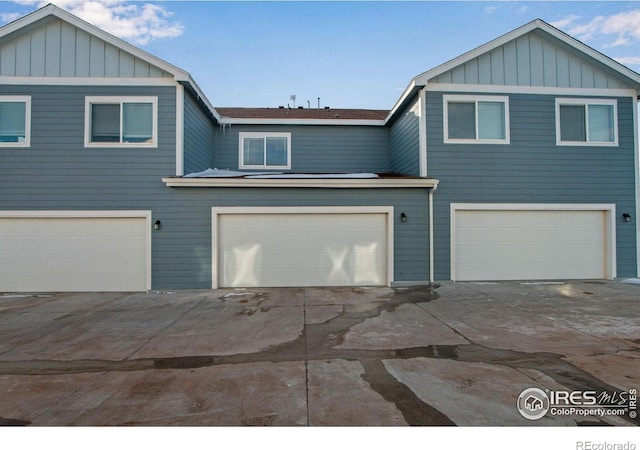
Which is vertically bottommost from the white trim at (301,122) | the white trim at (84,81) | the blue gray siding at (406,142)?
the blue gray siding at (406,142)

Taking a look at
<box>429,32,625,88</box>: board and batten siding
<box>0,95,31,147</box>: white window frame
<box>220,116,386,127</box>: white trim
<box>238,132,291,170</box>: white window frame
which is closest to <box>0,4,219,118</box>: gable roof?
<box>0,95,31,147</box>: white window frame

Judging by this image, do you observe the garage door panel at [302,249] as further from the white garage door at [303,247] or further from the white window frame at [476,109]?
the white window frame at [476,109]

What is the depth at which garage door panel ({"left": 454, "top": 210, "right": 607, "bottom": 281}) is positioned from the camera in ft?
27.1

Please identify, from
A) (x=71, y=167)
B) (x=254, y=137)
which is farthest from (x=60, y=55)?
(x=254, y=137)

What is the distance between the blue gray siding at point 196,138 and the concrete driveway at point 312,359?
4024 mm

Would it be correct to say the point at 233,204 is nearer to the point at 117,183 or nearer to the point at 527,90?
the point at 117,183

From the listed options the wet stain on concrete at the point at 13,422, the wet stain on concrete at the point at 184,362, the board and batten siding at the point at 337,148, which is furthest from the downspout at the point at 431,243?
the wet stain on concrete at the point at 13,422

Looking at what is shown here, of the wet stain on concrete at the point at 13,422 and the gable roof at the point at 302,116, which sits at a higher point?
the gable roof at the point at 302,116

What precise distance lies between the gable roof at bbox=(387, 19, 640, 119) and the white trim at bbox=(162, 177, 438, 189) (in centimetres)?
258

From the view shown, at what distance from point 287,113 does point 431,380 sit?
1108cm

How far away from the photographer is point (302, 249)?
805 cm

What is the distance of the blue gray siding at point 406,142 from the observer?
868cm

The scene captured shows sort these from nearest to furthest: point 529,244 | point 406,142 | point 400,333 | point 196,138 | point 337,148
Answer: point 400,333 < point 529,244 < point 196,138 < point 406,142 < point 337,148

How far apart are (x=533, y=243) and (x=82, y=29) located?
12714 mm
